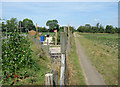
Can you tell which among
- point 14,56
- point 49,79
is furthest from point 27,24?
point 49,79

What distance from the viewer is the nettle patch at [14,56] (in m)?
4.72

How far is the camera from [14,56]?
4.86m

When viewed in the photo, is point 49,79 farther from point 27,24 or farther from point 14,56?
point 27,24

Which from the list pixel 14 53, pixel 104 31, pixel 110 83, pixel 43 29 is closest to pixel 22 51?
pixel 14 53

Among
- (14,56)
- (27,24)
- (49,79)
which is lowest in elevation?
(14,56)

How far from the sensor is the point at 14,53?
4.90m

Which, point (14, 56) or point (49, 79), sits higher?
point (49, 79)

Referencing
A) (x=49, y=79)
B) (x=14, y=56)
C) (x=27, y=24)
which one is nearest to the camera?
(x=49, y=79)

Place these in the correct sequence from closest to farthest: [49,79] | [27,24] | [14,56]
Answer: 1. [49,79]
2. [14,56]
3. [27,24]

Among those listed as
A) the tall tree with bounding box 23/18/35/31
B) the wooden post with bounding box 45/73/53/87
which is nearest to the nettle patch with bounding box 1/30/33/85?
the tall tree with bounding box 23/18/35/31

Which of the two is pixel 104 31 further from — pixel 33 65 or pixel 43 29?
pixel 33 65

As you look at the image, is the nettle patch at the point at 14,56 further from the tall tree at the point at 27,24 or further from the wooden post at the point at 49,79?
the wooden post at the point at 49,79

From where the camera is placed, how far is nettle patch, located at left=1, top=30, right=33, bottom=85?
4.72m

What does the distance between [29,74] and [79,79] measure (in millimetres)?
1989
